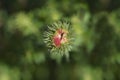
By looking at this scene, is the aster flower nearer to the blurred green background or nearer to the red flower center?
the red flower center

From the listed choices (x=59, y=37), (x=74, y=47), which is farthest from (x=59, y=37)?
(x=74, y=47)

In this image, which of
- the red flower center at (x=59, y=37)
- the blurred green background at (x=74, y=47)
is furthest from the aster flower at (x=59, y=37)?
the blurred green background at (x=74, y=47)

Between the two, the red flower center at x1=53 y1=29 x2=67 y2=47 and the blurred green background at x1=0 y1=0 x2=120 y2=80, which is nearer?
the red flower center at x1=53 y1=29 x2=67 y2=47

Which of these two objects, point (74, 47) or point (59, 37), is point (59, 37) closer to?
point (59, 37)

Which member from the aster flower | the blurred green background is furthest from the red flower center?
the blurred green background

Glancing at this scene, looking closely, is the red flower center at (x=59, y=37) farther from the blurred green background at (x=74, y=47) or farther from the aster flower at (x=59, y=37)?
the blurred green background at (x=74, y=47)

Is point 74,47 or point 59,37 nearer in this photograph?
point 59,37
